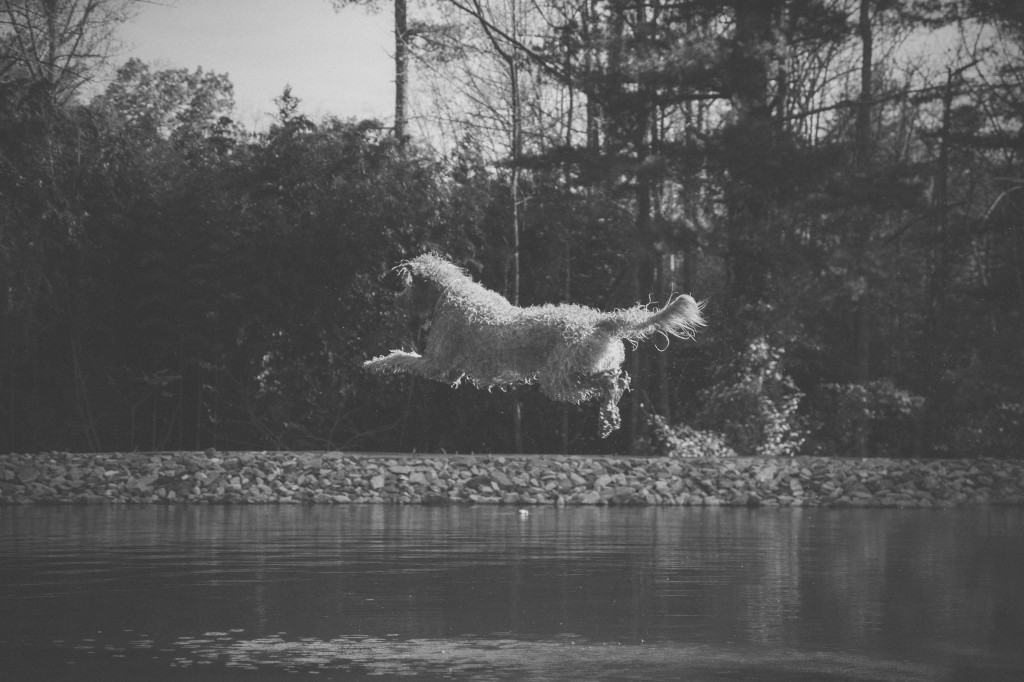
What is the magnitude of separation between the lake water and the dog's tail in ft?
6.03

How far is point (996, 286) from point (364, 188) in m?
10.2

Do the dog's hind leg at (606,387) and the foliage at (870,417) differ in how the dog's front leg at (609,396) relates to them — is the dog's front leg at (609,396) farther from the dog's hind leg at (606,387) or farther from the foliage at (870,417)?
the foliage at (870,417)

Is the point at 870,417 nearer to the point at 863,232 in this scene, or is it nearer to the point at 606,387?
the point at 863,232

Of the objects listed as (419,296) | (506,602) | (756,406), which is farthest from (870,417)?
(506,602)

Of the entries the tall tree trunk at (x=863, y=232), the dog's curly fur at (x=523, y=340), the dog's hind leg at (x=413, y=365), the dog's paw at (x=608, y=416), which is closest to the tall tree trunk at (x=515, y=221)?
the tall tree trunk at (x=863, y=232)

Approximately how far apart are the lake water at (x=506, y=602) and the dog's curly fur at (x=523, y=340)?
146cm

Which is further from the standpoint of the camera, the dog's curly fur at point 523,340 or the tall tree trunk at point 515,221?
the tall tree trunk at point 515,221

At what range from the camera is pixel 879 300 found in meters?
22.6

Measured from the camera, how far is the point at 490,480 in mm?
17641

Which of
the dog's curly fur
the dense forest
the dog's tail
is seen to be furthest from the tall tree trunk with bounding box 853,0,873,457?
the dog's tail

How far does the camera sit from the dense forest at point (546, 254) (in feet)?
62.8

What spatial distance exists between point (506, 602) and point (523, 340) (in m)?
3.88

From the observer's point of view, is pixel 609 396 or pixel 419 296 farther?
pixel 419 296

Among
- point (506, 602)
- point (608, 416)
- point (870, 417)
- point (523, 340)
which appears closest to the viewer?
point (506, 602)
